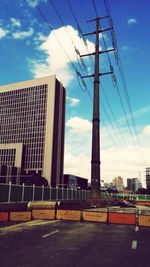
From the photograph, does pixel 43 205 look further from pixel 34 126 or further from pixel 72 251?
pixel 34 126

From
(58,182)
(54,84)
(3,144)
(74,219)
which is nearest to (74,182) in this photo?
(58,182)

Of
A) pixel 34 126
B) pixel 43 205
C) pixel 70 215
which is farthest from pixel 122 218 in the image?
pixel 34 126

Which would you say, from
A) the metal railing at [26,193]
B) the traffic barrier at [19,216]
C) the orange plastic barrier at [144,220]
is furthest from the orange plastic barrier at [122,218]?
the metal railing at [26,193]

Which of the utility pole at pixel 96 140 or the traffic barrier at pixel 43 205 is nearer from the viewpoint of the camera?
the traffic barrier at pixel 43 205

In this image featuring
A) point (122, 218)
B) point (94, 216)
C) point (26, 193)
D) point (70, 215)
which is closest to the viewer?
point (122, 218)

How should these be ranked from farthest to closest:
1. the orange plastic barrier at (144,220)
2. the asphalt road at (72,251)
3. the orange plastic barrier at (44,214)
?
the orange plastic barrier at (44,214)
the orange plastic barrier at (144,220)
the asphalt road at (72,251)

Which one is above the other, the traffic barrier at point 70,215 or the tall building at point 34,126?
the tall building at point 34,126

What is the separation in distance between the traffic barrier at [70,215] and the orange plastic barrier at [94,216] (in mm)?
468

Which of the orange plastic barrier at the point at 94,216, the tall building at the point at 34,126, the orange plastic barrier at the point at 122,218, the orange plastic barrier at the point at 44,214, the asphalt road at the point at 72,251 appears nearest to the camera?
the asphalt road at the point at 72,251

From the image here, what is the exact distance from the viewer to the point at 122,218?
21391 mm

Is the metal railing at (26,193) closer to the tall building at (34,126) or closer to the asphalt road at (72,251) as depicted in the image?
the asphalt road at (72,251)

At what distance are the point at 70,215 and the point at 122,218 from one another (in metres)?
4.18

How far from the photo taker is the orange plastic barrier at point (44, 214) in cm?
2347

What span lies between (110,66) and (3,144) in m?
100
